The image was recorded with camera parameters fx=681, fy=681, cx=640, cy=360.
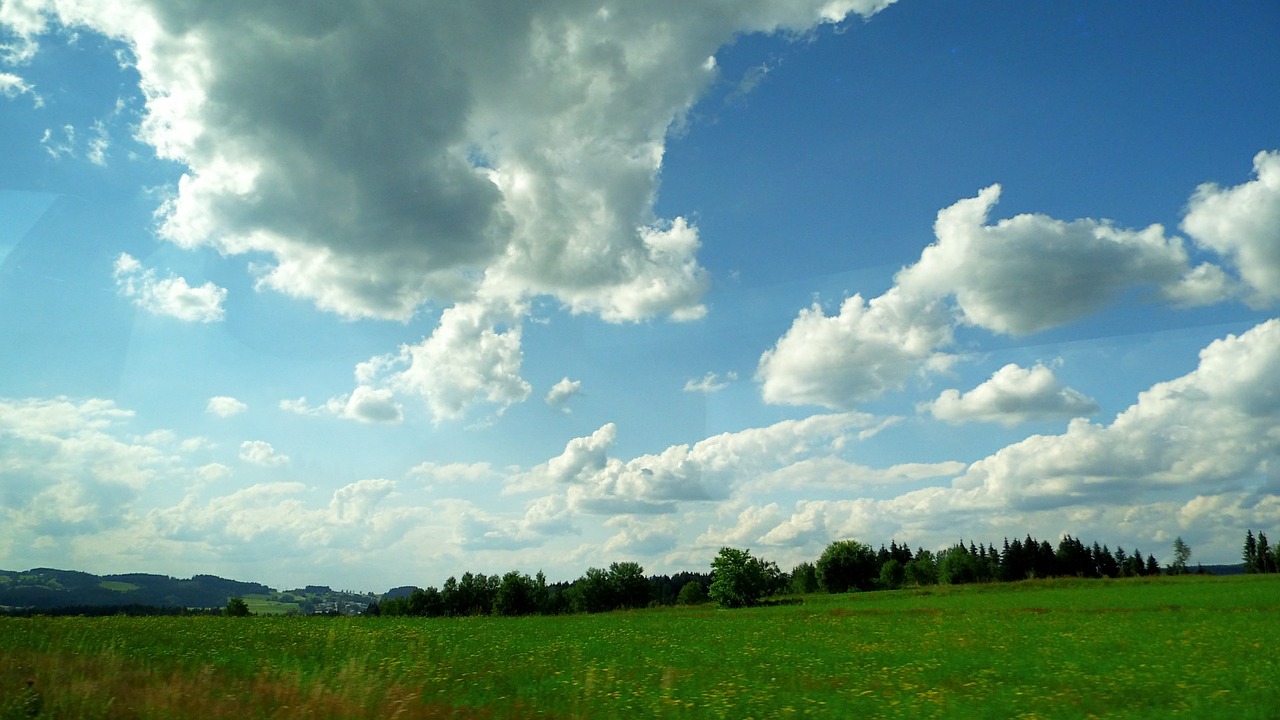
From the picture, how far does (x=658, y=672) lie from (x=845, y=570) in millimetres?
127044

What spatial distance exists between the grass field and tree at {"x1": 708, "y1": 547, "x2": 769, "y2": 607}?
199 ft

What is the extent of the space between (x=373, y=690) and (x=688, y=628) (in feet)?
98.8

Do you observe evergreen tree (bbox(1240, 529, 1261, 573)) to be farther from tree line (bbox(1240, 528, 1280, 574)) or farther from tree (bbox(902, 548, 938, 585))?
tree (bbox(902, 548, 938, 585))

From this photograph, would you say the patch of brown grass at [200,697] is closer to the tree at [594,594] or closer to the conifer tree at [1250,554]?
the tree at [594,594]

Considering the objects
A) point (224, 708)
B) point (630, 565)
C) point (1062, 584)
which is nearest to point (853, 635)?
Answer: point (224, 708)

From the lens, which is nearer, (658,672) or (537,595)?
(658,672)

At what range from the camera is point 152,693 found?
12.5m

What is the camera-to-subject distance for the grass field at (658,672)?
13.1m

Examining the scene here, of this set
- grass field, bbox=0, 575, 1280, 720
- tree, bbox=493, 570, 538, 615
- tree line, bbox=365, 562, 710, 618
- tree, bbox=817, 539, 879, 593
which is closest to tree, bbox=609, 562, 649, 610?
tree line, bbox=365, 562, 710, 618

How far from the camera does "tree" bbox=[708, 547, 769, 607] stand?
92.6 meters

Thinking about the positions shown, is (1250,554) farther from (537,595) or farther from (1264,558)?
(537,595)

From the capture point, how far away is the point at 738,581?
93062 millimetres

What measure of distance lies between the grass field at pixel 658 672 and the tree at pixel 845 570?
345 ft

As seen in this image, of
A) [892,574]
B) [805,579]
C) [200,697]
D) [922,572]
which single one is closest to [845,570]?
[805,579]
